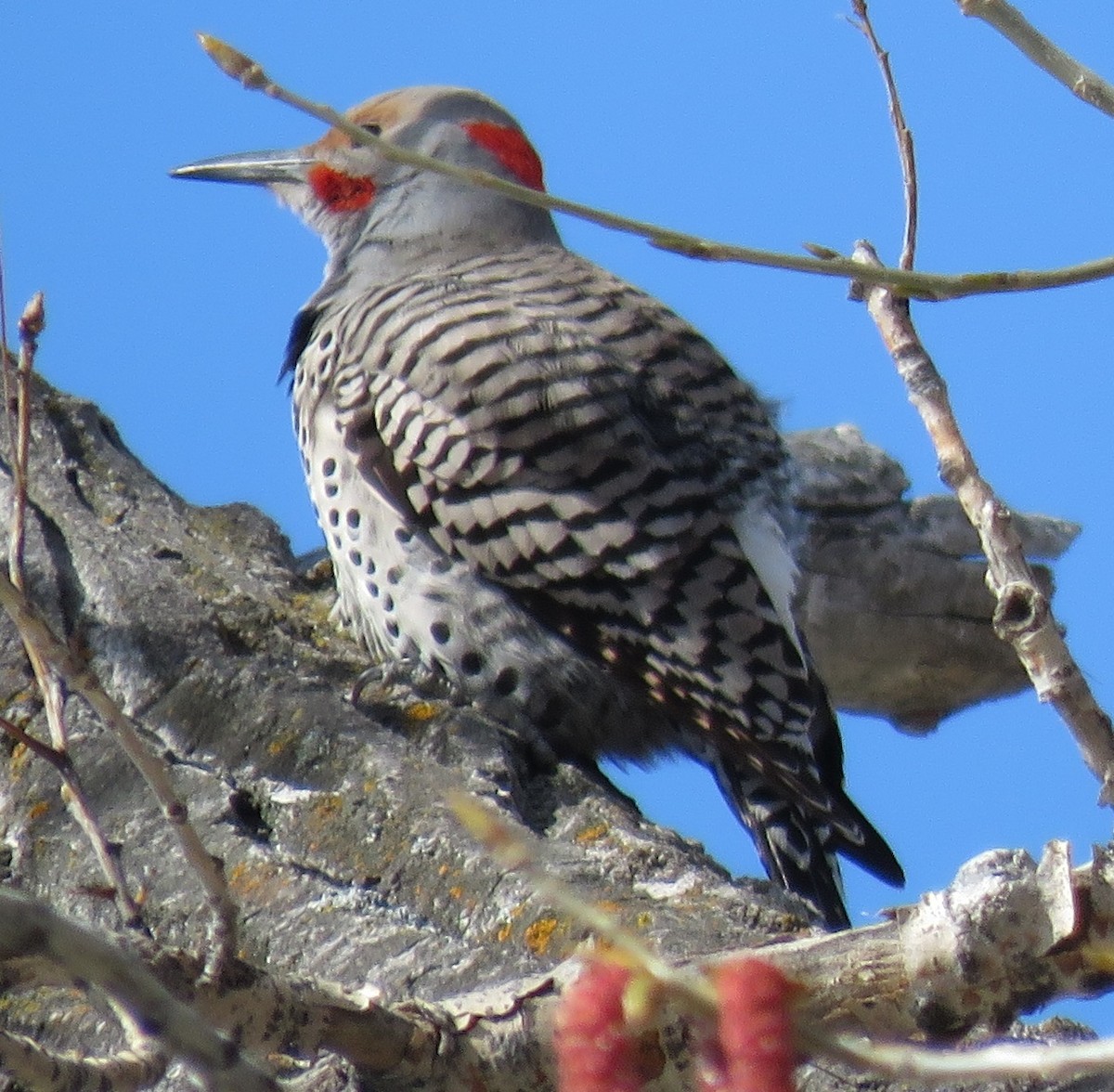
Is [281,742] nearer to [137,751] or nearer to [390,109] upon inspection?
[137,751]

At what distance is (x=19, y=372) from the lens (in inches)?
87.6

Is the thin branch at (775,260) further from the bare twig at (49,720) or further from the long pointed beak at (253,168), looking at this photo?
the long pointed beak at (253,168)

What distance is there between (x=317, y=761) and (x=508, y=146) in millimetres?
3018

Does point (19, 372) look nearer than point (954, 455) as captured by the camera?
No

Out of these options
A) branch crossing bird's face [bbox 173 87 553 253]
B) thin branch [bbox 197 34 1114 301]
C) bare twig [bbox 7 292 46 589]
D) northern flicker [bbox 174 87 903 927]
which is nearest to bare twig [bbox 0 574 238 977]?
bare twig [bbox 7 292 46 589]

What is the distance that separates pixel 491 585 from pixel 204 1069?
113 inches

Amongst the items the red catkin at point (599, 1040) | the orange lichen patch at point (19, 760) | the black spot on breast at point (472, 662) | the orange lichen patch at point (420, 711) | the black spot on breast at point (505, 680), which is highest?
A: the black spot on breast at point (472, 662)

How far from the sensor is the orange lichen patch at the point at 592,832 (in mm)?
2998

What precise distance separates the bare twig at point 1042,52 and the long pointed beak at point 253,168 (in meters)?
4.24

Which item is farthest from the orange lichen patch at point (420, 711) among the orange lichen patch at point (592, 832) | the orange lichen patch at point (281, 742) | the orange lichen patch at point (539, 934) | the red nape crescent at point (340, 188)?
the red nape crescent at point (340, 188)

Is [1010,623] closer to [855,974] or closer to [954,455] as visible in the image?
[954,455]

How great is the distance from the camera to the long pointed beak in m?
5.59

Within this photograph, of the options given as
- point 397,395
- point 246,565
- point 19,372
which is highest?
point 397,395

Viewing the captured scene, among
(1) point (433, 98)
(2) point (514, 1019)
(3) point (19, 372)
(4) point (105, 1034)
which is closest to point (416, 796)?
(4) point (105, 1034)
